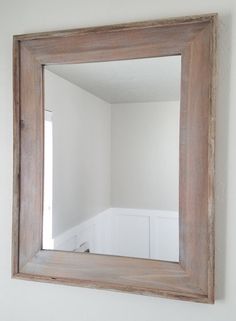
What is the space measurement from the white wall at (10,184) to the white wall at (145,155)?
157 mm

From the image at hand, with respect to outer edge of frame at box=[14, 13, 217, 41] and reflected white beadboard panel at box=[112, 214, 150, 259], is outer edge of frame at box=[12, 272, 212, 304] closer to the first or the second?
reflected white beadboard panel at box=[112, 214, 150, 259]

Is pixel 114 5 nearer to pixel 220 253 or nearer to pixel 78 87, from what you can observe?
pixel 78 87

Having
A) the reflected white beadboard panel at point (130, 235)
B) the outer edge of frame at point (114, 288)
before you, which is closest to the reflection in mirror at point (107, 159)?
the reflected white beadboard panel at point (130, 235)

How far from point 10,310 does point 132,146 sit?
83 cm

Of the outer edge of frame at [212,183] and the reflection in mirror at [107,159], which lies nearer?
the outer edge of frame at [212,183]

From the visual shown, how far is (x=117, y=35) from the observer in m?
1.09

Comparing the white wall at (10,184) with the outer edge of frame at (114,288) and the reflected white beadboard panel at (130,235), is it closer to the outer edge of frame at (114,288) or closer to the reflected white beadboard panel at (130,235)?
the outer edge of frame at (114,288)

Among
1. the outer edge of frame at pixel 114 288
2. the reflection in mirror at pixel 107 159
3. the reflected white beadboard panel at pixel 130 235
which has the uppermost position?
the reflection in mirror at pixel 107 159

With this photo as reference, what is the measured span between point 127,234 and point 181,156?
361mm

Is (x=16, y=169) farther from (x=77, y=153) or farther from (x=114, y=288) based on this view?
(x=114, y=288)

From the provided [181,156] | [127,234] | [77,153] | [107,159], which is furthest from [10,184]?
[181,156]

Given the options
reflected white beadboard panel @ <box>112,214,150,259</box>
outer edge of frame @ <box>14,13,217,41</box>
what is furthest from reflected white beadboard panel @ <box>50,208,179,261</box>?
outer edge of frame @ <box>14,13,217,41</box>

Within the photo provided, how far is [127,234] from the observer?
1.16 metres

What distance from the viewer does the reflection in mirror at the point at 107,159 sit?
3.65 feet
